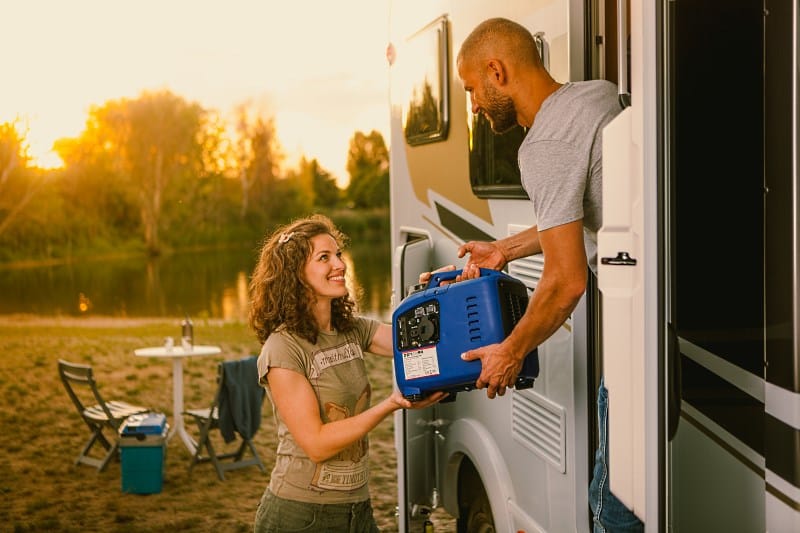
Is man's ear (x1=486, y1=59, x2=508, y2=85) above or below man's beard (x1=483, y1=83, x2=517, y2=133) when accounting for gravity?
above

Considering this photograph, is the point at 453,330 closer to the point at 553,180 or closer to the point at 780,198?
the point at 553,180

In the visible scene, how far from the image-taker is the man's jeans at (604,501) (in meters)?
2.24

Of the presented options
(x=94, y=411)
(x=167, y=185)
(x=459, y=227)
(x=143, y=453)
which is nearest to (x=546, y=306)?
(x=459, y=227)

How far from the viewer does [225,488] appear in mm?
6902

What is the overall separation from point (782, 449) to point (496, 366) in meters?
0.91

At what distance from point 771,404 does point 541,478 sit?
132cm

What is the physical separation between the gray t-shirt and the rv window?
0.54 meters

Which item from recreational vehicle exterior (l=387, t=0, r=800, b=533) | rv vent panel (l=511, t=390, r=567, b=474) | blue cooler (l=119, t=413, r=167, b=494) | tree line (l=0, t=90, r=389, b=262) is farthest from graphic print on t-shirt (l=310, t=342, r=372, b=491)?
tree line (l=0, t=90, r=389, b=262)

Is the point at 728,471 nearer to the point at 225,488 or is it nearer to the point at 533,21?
the point at 533,21

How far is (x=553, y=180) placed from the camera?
7.54 ft

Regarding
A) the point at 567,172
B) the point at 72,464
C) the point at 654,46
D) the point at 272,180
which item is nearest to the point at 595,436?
the point at 567,172

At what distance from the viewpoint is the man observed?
2.28 metres

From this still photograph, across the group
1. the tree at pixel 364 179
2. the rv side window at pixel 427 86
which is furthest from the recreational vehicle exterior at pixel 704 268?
the tree at pixel 364 179

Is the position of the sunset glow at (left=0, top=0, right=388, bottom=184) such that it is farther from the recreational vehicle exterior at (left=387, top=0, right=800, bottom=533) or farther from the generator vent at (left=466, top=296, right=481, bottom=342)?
the recreational vehicle exterior at (left=387, top=0, right=800, bottom=533)
